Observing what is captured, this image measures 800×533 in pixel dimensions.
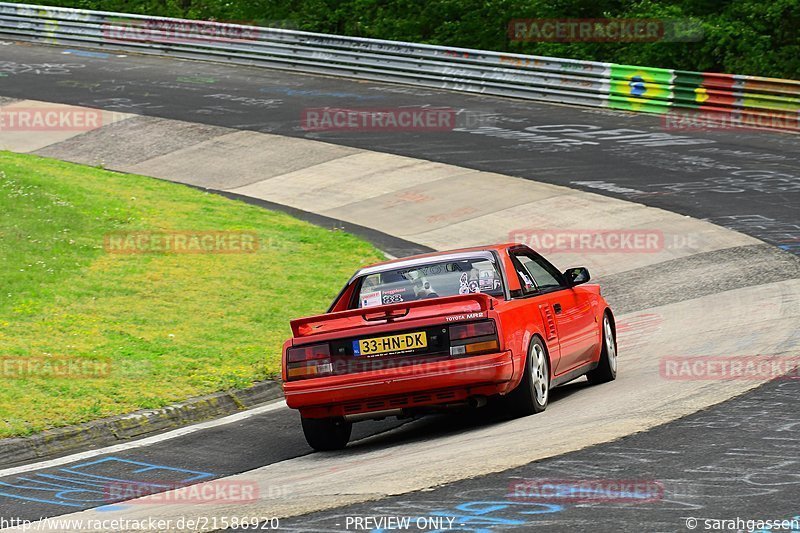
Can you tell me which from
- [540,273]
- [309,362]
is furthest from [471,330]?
[540,273]

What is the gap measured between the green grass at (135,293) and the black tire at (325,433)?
2064mm

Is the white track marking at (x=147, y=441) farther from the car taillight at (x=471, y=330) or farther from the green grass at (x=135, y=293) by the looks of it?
the car taillight at (x=471, y=330)

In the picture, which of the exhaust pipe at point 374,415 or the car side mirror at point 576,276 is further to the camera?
the car side mirror at point 576,276

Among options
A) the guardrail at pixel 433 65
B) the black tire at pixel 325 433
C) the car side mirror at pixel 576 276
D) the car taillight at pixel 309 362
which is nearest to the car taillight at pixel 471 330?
the car taillight at pixel 309 362

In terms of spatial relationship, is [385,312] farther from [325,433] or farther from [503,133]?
[503,133]

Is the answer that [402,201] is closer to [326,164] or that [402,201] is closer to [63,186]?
[326,164]

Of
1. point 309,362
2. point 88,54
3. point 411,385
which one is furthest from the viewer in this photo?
point 88,54

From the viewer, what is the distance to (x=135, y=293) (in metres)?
15.0

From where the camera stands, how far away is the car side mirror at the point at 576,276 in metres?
10.3

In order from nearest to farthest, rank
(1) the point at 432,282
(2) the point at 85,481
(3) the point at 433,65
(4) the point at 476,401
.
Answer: (2) the point at 85,481 → (4) the point at 476,401 → (1) the point at 432,282 → (3) the point at 433,65

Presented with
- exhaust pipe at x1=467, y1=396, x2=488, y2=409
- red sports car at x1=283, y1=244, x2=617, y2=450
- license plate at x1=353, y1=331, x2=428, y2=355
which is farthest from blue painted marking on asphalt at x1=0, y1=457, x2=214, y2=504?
exhaust pipe at x1=467, y1=396, x2=488, y2=409

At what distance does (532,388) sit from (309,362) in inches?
66.4

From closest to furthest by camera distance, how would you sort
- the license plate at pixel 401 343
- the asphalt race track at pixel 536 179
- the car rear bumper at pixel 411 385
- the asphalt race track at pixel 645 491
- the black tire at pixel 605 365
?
the asphalt race track at pixel 645 491 < the asphalt race track at pixel 536 179 < the car rear bumper at pixel 411 385 < the license plate at pixel 401 343 < the black tire at pixel 605 365

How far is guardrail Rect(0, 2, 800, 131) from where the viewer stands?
26.9m
